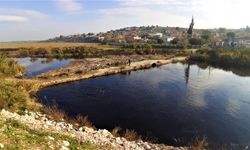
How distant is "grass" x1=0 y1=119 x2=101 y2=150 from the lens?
707 inches

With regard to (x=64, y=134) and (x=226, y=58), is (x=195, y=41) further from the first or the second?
(x=64, y=134)

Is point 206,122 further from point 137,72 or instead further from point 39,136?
point 137,72

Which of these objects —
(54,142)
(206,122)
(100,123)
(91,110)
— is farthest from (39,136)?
(206,122)

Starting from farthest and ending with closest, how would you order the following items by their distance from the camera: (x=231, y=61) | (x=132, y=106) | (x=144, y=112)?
(x=231, y=61), (x=132, y=106), (x=144, y=112)

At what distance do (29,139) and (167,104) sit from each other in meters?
30.0

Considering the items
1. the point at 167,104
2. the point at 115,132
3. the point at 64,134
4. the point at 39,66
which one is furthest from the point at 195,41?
the point at 64,134

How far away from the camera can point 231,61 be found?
96.1 meters

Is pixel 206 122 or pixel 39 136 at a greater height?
pixel 39 136

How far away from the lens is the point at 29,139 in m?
19.2

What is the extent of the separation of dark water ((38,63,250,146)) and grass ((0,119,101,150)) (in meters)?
12.8

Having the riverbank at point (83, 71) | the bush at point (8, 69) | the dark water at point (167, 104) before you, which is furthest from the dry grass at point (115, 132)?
the bush at point (8, 69)

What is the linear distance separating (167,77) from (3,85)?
145ft

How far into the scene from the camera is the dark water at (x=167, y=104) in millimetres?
34406

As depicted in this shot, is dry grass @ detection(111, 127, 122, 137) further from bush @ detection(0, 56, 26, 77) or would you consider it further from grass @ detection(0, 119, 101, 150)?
bush @ detection(0, 56, 26, 77)
